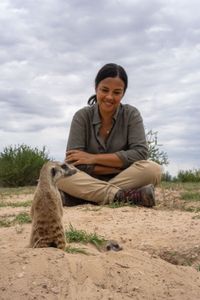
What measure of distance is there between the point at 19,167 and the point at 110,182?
263 inches

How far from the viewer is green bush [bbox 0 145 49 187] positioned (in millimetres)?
12305

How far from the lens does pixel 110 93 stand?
571 cm

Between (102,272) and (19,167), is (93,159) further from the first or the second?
(19,167)

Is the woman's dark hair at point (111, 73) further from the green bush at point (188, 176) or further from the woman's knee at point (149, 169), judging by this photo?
the green bush at point (188, 176)

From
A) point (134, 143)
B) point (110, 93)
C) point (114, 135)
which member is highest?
point (110, 93)

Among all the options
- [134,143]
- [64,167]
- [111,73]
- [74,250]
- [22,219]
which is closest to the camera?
[74,250]

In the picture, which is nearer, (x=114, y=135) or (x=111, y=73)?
(x=111, y=73)

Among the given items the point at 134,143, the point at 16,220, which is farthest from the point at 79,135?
the point at 16,220

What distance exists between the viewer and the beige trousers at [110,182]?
5812mm

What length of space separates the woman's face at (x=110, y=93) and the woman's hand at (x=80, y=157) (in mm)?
526

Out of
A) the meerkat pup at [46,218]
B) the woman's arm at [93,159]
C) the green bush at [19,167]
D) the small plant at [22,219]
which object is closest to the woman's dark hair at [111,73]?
the woman's arm at [93,159]

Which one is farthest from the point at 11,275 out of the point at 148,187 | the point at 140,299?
the point at 148,187

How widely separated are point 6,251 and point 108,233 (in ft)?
4.60

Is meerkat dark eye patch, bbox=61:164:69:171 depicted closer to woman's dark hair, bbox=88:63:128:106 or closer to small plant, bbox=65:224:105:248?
small plant, bbox=65:224:105:248
